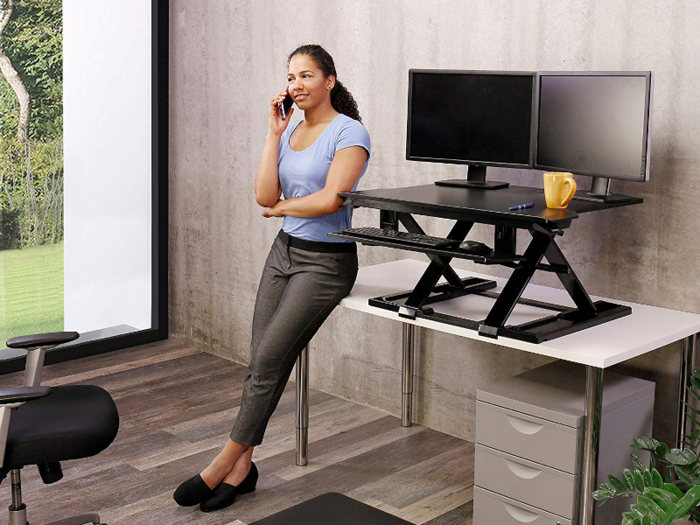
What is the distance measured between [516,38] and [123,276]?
103 inches

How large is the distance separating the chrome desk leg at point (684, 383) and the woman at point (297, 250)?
44.1 inches

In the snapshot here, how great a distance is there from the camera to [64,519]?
2.83 metres

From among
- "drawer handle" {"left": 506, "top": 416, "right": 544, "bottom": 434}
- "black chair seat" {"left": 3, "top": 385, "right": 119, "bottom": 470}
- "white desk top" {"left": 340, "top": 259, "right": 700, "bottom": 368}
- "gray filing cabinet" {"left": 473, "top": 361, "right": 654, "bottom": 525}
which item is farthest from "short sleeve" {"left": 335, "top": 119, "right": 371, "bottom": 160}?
"black chair seat" {"left": 3, "top": 385, "right": 119, "bottom": 470}

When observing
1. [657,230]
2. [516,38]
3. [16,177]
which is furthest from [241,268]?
[657,230]

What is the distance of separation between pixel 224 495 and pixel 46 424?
2.89ft

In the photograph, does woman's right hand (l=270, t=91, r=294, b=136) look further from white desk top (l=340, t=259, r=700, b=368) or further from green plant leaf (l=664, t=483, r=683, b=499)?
green plant leaf (l=664, t=483, r=683, b=499)

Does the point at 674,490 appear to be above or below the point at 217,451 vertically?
above

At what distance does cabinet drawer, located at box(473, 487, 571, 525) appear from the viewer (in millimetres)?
2762

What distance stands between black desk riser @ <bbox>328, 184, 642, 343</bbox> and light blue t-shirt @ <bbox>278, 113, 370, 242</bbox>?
0.39 feet

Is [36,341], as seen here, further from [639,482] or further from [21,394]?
[639,482]

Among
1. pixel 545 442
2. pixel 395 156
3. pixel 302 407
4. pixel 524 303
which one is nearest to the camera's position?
pixel 545 442

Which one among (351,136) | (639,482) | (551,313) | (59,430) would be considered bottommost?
(639,482)

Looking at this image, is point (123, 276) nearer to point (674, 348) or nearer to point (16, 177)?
point (16, 177)

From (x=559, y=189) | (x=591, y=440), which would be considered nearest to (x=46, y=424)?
(x=591, y=440)
